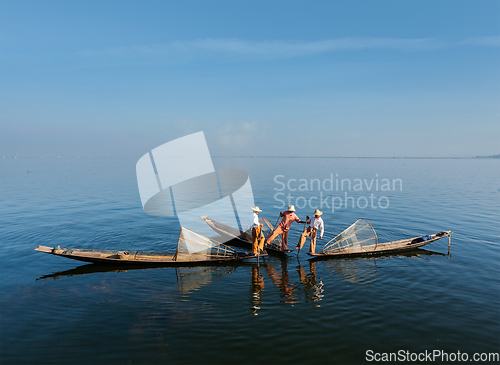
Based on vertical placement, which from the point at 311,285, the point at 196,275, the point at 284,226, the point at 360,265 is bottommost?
the point at 360,265

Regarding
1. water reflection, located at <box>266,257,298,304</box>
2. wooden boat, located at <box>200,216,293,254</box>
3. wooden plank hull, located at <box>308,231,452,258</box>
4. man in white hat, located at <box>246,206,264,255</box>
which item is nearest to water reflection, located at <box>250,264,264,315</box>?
water reflection, located at <box>266,257,298,304</box>

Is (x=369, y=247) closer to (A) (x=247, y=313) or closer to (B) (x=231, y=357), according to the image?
(A) (x=247, y=313)

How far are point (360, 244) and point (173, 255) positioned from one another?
11362mm

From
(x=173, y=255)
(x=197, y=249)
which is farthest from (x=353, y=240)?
(x=173, y=255)

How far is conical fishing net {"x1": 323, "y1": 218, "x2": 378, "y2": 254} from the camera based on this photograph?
1678cm

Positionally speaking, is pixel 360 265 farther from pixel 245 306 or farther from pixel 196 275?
pixel 196 275

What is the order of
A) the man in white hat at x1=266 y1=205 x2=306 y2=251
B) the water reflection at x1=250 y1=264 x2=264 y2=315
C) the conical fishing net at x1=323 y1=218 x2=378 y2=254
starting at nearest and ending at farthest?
the water reflection at x1=250 y1=264 x2=264 y2=315
the man in white hat at x1=266 y1=205 x2=306 y2=251
the conical fishing net at x1=323 y1=218 x2=378 y2=254

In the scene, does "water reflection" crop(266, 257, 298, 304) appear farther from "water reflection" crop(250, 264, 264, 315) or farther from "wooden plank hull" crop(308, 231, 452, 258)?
"wooden plank hull" crop(308, 231, 452, 258)

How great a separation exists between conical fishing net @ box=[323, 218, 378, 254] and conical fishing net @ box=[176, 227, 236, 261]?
6174 mm

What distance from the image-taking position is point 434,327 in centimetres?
958

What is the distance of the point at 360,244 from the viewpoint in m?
17.3

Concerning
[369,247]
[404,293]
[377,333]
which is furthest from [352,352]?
[369,247]

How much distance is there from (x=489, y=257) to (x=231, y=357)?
16627 mm

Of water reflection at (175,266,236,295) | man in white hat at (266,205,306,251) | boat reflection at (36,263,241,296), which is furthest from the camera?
man in white hat at (266,205,306,251)
